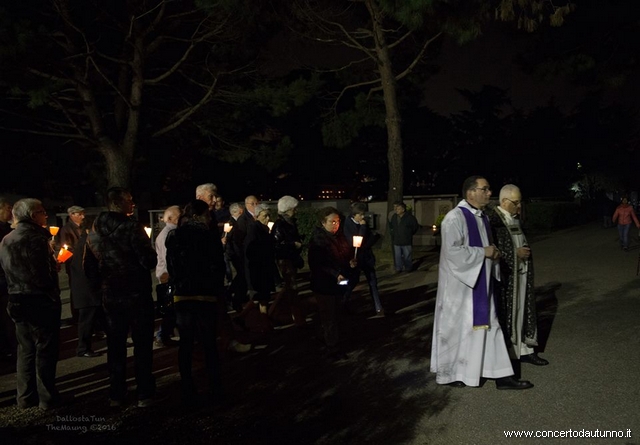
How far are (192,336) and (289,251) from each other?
311cm

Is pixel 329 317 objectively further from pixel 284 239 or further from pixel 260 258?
pixel 284 239

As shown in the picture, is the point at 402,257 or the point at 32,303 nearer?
the point at 32,303

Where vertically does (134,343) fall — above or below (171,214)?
below

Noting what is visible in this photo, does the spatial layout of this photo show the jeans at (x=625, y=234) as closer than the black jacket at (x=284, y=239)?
No

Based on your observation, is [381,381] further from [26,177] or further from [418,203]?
→ [26,177]

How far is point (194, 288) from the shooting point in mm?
5230

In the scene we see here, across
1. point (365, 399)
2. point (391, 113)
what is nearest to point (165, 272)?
point (365, 399)

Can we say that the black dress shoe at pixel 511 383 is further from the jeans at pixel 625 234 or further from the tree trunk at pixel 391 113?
the tree trunk at pixel 391 113

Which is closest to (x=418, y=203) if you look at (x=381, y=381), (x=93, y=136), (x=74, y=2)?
(x=93, y=136)

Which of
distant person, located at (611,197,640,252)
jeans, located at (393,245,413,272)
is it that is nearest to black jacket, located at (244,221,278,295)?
jeans, located at (393,245,413,272)

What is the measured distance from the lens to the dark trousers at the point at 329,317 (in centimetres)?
680

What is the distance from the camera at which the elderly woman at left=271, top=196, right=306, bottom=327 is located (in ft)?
27.2

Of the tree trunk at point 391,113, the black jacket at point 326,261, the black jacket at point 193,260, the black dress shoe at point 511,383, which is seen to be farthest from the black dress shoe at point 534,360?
the tree trunk at point 391,113

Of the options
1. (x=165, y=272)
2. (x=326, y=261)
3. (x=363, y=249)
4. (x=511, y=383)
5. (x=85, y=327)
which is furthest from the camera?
(x=363, y=249)
